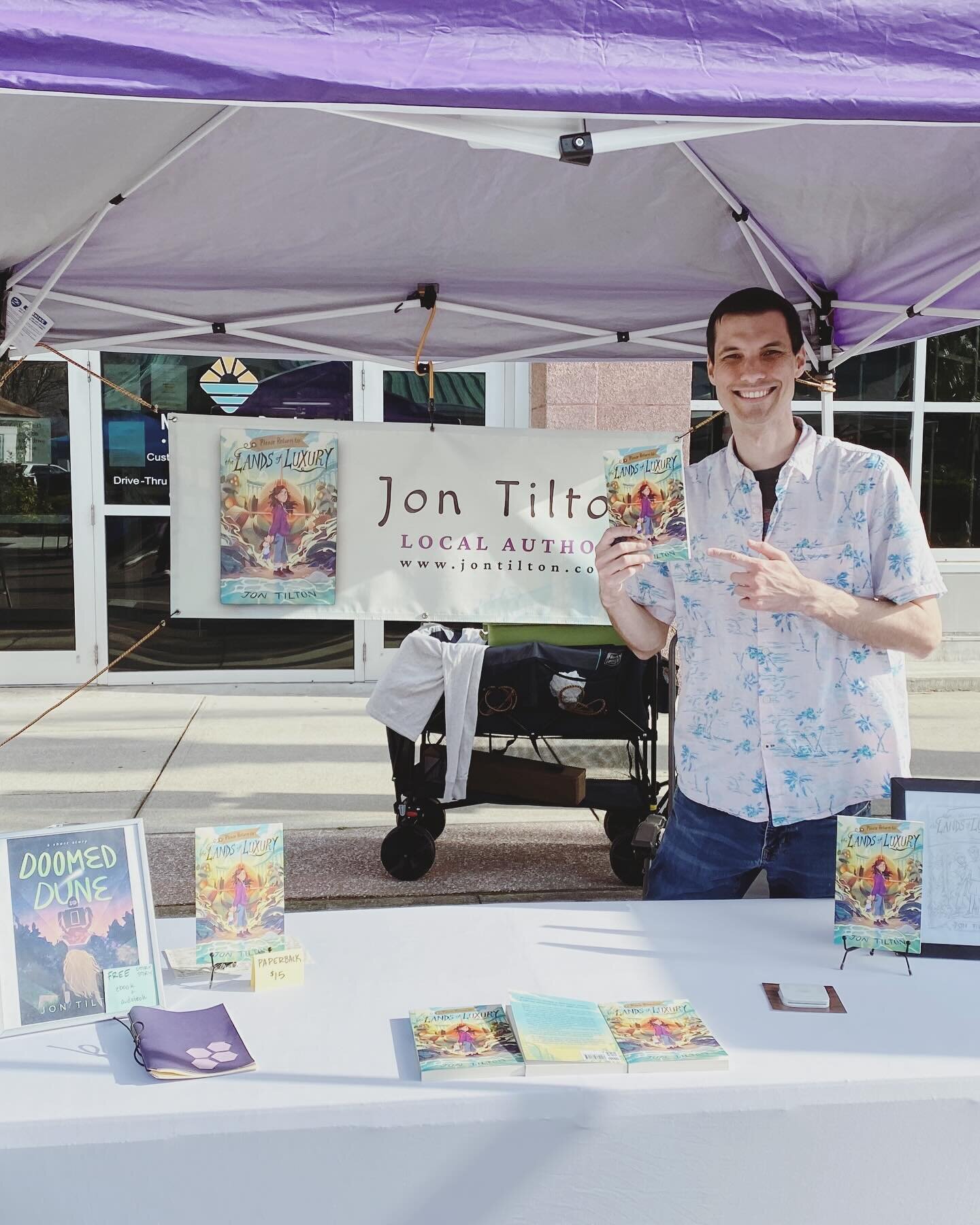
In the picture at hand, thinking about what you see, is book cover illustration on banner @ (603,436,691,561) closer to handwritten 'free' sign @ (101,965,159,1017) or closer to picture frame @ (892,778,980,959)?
picture frame @ (892,778,980,959)

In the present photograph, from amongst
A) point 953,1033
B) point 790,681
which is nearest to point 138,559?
point 790,681

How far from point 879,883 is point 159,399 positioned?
24.1 feet

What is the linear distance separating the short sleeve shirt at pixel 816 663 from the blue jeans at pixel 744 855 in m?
0.04

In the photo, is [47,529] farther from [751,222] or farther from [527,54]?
[527,54]

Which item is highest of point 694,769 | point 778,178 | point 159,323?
point 778,178

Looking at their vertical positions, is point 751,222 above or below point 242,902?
above

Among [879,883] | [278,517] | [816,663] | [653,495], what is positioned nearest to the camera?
[879,883]

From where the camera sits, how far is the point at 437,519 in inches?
155

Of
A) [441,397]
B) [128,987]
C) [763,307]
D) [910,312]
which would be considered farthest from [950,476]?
[128,987]

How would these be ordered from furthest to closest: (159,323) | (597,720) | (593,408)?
(593,408)
(597,720)
(159,323)

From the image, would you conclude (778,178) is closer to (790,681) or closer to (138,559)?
(790,681)

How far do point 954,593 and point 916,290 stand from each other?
6659mm

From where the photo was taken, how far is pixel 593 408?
810 centimetres

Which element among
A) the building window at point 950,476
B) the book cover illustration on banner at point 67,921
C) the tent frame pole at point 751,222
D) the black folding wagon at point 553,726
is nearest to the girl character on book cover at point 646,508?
the book cover illustration on banner at point 67,921
